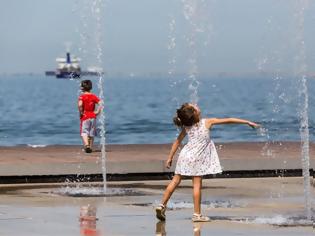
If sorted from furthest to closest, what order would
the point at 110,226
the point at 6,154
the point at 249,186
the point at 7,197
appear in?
the point at 6,154 < the point at 249,186 < the point at 7,197 < the point at 110,226

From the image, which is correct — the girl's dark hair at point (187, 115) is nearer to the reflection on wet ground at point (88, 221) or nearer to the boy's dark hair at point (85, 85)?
the reflection on wet ground at point (88, 221)

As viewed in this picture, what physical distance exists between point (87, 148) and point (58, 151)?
2.11 ft

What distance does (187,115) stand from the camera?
14.3 m

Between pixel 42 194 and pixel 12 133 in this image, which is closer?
pixel 42 194

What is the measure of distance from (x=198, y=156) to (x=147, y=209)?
1.25 metres

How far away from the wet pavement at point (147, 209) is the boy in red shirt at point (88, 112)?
5.82 m

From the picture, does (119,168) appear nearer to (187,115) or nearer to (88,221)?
(187,115)

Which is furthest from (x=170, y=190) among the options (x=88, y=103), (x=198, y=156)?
(x=88, y=103)

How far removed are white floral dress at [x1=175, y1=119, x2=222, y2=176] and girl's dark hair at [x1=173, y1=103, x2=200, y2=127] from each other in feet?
0.42

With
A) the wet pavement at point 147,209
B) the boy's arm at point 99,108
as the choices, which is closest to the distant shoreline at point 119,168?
the wet pavement at point 147,209

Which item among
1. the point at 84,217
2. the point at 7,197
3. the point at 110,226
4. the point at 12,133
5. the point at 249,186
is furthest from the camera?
the point at 12,133

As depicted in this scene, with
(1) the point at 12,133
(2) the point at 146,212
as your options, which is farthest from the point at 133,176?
(1) the point at 12,133

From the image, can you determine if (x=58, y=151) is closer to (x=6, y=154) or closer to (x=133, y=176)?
(x=6, y=154)

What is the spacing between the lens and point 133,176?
65.0 ft
